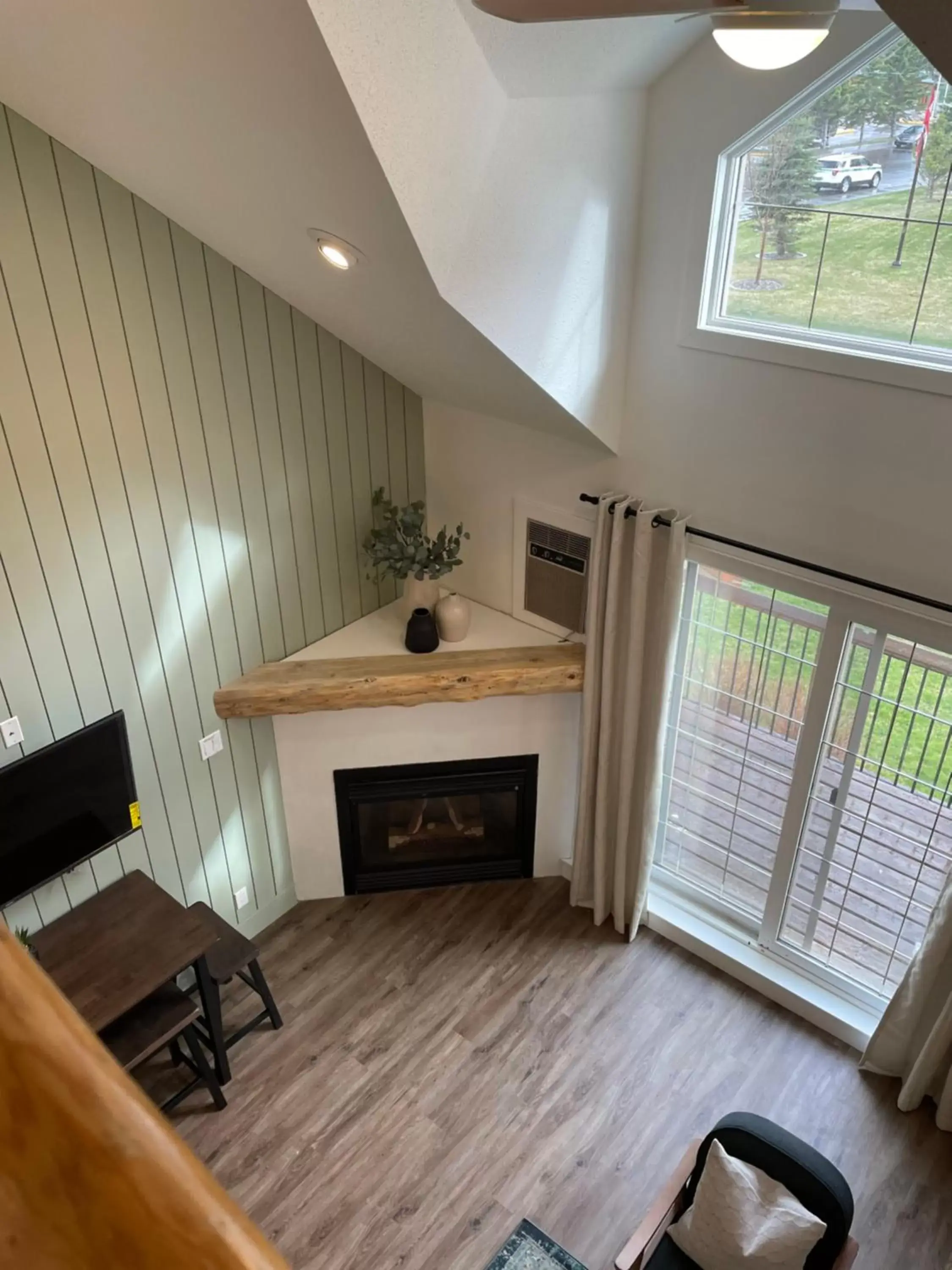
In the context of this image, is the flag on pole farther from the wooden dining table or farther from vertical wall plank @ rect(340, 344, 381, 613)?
the wooden dining table

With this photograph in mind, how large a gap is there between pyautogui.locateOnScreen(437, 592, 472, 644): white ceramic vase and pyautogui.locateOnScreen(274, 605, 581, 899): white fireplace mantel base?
5cm

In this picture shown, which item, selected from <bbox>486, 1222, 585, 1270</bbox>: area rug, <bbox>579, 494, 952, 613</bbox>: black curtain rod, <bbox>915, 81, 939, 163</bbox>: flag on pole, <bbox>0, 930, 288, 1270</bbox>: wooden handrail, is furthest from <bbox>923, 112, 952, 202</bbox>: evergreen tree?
<bbox>486, 1222, 585, 1270</bbox>: area rug

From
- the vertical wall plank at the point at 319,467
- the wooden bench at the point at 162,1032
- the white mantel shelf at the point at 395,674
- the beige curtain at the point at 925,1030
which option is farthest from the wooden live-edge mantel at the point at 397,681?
the beige curtain at the point at 925,1030

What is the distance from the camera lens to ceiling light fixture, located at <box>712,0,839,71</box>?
1289mm

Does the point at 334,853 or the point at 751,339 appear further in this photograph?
the point at 334,853

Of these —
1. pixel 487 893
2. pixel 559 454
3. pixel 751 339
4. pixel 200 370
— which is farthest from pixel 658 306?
pixel 487 893

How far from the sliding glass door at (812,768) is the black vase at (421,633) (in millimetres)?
1097

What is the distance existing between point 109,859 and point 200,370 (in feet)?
6.25

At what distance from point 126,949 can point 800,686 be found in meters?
2.75

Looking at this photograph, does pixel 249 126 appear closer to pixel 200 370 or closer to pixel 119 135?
pixel 119 135

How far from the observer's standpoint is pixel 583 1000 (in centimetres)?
423

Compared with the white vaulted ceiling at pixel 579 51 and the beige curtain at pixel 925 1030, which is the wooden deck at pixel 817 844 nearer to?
the beige curtain at pixel 925 1030

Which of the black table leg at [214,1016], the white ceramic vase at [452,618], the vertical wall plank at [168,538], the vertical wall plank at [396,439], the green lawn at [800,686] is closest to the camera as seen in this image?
the vertical wall plank at [168,538]

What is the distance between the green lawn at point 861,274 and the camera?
284 cm
